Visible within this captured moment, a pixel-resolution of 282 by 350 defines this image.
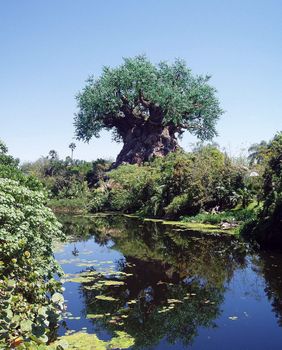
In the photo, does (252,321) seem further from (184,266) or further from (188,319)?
(184,266)

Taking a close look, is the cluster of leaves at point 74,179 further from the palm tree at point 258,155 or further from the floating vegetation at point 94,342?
the floating vegetation at point 94,342

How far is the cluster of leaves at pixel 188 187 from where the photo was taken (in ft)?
114

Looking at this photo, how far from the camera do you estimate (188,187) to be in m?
36.5

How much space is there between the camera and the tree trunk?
62594 mm

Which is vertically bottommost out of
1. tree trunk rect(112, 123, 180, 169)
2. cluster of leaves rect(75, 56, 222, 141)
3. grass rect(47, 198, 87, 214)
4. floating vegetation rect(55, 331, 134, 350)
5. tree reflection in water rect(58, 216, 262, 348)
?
floating vegetation rect(55, 331, 134, 350)

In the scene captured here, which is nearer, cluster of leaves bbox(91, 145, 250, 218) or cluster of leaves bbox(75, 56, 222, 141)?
cluster of leaves bbox(91, 145, 250, 218)

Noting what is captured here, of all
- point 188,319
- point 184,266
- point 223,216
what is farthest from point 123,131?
point 188,319

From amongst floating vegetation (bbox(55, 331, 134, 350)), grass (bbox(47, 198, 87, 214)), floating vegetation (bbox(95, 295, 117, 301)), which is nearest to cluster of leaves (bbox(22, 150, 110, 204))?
grass (bbox(47, 198, 87, 214))

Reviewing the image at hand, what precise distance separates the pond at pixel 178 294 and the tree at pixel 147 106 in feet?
132

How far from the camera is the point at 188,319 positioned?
10469 millimetres

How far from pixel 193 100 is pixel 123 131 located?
1347 cm

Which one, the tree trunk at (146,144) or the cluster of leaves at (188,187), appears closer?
the cluster of leaves at (188,187)

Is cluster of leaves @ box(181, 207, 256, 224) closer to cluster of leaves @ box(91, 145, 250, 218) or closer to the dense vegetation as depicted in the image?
the dense vegetation

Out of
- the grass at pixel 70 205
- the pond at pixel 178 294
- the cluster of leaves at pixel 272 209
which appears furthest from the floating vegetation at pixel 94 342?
the grass at pixel 70 205
